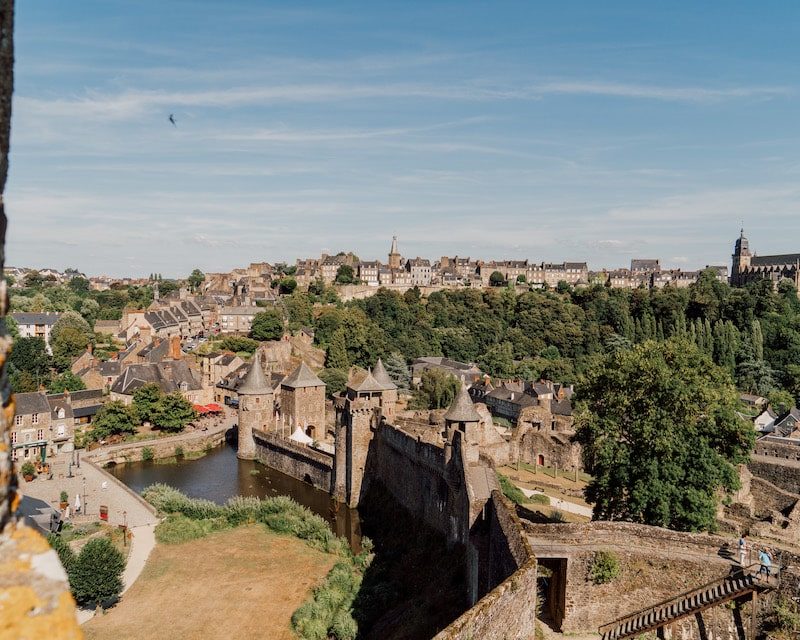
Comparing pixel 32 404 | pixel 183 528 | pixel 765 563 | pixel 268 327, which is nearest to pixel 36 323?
pixel 268 327

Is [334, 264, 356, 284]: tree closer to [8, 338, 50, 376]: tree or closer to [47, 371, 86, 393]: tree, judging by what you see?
[8, 338, 50, 376]: tree

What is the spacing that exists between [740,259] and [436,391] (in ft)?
361

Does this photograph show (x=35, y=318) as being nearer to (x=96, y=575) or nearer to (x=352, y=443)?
(x=352, y=443)

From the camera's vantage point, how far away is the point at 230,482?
40.7 meters

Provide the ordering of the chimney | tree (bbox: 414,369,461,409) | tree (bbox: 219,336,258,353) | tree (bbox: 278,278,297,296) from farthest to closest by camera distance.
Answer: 1. tree (bbox: 278,278,297,296)
2. tree (bbox: 219,336,258,353)
3. the chimney
4. tree (bbox: 414,369,461,409)

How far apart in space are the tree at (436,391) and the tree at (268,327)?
20.5m

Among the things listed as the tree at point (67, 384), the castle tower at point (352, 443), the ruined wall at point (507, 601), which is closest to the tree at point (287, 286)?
the tree at point (67, 384)

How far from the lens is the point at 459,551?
22.0 metres

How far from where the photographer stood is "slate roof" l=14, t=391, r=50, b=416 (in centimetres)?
4338

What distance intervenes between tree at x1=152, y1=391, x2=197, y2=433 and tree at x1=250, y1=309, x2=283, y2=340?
23470 millimetres

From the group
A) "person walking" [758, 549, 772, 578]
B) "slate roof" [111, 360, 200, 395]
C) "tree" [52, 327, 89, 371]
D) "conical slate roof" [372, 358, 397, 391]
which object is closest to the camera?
"person walking" [758, 549, 772, 578]

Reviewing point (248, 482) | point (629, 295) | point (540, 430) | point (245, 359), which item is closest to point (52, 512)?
point (248, 482)

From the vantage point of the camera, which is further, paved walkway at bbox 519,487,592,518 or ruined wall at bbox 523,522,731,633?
paved walkway at bbox 519,487,592,518

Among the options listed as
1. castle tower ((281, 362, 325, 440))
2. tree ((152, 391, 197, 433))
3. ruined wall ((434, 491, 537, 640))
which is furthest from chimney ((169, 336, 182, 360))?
ruined wall ((434, 491, 537, 640))
